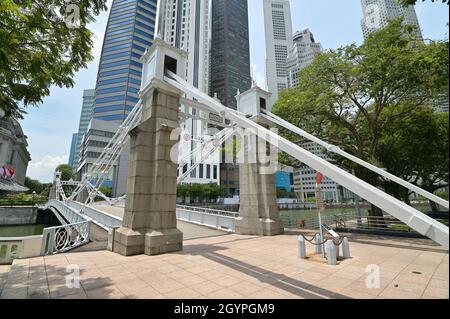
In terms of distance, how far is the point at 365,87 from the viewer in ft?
37.3

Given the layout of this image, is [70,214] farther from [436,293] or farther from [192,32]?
[192,32]

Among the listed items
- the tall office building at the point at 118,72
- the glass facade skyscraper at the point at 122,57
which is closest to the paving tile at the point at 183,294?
the tall office building at the point at 118,72

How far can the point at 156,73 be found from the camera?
789 centimetres

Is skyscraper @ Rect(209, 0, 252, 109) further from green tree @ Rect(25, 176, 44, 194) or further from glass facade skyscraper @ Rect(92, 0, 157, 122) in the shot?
green tree @ Rect(25, 176, 44, 194)

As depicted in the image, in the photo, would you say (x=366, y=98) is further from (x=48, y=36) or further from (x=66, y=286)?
(x=66, y=286)

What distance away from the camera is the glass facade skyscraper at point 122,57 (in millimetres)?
74688

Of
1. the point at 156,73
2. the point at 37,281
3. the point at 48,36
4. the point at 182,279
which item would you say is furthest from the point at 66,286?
the point at 156,73

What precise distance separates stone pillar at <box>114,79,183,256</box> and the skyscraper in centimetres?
9770

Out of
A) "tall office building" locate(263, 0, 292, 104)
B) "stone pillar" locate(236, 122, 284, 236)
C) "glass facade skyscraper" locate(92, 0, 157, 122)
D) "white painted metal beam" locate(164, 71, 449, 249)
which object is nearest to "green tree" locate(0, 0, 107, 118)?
"white painted metal beam" locate(164, 71, 449, 249)

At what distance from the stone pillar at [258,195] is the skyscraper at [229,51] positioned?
94.8 metres

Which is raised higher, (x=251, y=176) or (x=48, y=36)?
(x=48, y=36)

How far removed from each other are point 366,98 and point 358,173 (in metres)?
5.23

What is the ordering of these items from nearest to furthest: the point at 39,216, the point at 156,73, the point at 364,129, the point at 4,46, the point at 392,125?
the point at 4,46 → the point at 156,73 → the point at 392,125 → the point at 364,129 → the point at 39,216

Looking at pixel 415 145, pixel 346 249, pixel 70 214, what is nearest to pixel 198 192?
pixel 70 214
